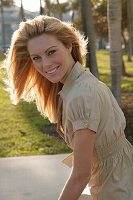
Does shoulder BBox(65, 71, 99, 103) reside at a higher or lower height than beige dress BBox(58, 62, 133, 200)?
higher

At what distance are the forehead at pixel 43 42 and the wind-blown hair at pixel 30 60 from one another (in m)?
0.02

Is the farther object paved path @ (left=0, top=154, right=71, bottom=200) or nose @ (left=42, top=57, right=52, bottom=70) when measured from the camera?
paved path @ (left=0, top=154, right=71, bottom=200)

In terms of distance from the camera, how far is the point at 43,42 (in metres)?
1.96

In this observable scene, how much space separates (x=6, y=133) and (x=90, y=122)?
17.0ft

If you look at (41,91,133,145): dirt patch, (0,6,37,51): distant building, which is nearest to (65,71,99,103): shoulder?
(0,6,37,51): distant building

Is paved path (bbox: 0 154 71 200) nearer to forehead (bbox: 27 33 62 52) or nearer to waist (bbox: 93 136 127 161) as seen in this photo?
waist (bbox: 93 136 127 161)

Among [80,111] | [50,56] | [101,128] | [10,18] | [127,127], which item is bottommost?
[127,127]

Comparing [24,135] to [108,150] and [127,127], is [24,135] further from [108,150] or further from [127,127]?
[108,150]

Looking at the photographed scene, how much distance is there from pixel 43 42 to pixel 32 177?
250cm

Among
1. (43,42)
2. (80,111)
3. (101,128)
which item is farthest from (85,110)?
(43,42)

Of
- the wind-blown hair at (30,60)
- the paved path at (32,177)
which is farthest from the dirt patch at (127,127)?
the wind-blown hair at (30,60)

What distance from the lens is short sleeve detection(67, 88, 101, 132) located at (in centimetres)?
177

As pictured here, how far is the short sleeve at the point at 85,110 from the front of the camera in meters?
1.77

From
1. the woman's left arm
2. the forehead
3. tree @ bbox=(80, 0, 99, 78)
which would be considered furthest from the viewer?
tree @ bbox=(80, 0, 99, 78)
